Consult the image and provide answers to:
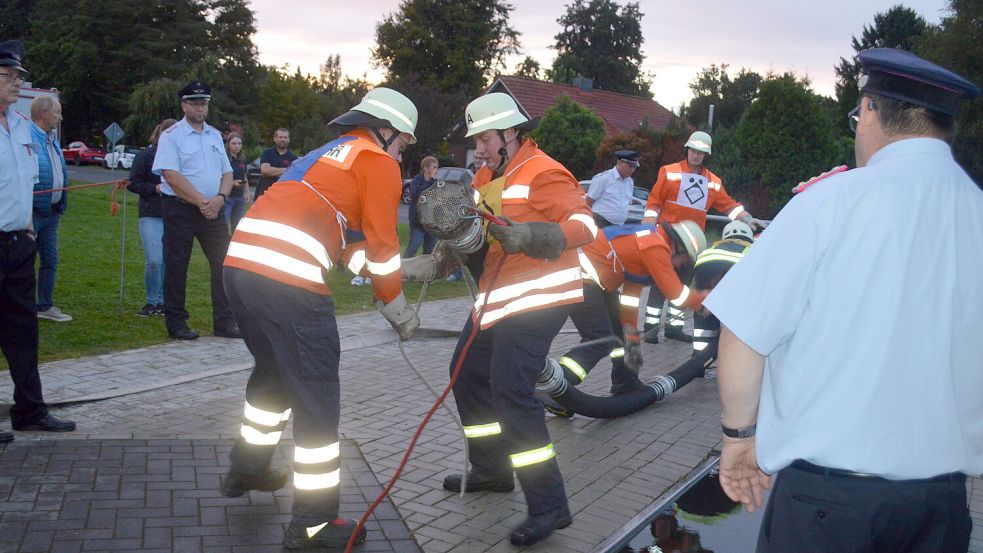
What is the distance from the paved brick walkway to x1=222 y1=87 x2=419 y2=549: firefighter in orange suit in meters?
0.39

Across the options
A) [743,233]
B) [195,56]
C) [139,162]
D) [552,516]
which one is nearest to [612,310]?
[743,233]

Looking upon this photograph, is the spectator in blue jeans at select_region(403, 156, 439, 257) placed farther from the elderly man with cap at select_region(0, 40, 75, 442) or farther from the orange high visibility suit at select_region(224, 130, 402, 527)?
the orange high visibility suit at select_region(224, 130, 402, 527)

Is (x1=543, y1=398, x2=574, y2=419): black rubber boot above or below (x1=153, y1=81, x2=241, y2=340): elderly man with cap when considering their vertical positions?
below

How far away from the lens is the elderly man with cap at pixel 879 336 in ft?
7.21

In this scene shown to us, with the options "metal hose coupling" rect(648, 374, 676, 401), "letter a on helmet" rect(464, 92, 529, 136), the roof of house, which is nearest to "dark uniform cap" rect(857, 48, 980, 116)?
"letter a on helmet" rect(464, 92, 529, 136)

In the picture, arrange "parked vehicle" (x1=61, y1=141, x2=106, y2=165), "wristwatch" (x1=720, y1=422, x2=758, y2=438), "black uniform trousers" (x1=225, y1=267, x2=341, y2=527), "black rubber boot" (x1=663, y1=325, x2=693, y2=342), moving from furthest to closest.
A: 1. "parked vehicle" (x1=61, y1=141, x2=106, y2=165)
2. "black rubber boot" (x1=663, y1=325, x2=693, y2=342)
3. "black uniform trousers" (x1=225, y1=267, x2=341, y2=527)
4. "wristwatch" (x1=720, y1=422, x2=758, y2=438)

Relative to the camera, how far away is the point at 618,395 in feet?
22.8

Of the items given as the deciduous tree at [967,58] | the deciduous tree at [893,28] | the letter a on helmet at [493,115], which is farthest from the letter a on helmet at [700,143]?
the deciduous tree at [893,28]

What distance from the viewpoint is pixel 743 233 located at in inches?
313

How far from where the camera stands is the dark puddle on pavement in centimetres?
395

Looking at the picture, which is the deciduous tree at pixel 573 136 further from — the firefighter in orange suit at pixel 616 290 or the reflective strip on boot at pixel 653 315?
the firefighter in orange suit at pixel 616 290

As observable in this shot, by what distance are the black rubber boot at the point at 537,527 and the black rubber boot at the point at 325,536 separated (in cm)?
74

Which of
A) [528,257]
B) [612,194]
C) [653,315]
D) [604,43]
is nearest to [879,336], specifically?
[528,257]

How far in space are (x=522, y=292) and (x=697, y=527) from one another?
137 cm
